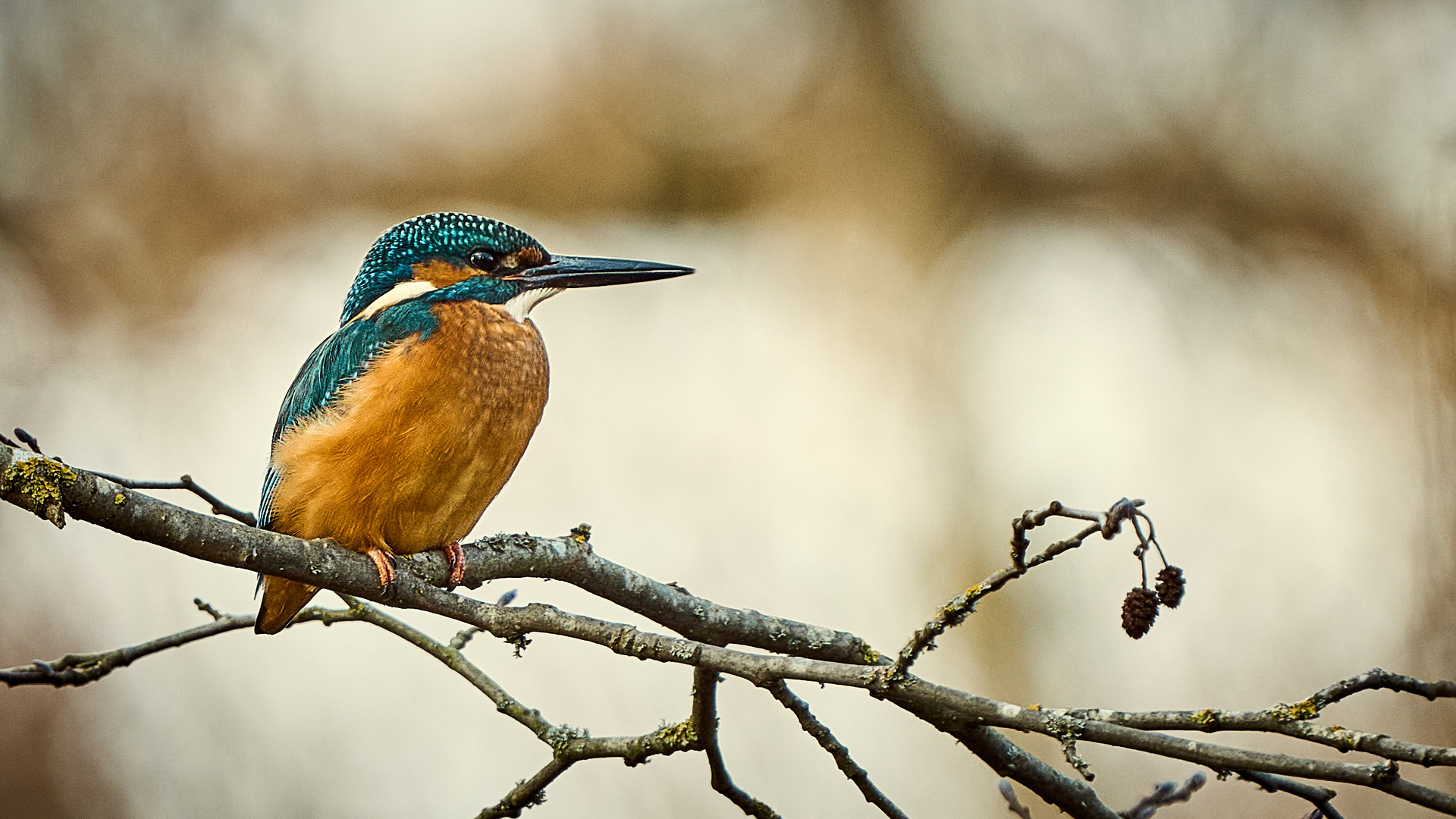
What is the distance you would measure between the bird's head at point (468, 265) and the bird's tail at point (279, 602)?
56 centimetres

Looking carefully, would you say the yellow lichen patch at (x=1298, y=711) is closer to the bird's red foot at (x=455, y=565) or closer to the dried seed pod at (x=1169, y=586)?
the dried seed pod at (x=1169, y=586)

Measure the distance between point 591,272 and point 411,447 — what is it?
1.72 ft

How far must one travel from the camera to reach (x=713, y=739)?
1750 mm

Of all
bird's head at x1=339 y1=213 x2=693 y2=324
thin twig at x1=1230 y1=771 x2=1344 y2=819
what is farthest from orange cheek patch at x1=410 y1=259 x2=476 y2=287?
thin twig at x1=1230 y1=771 x2=1344 y2=819

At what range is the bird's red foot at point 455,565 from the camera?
6.61 ft

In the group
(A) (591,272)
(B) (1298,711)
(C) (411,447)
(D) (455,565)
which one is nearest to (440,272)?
(A) (591,272)

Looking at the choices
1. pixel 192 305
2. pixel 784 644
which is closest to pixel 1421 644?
pixel 784 644

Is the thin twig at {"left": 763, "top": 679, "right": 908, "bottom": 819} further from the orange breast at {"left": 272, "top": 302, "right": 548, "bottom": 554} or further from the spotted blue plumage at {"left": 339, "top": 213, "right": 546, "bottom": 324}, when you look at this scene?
the spotted blue plumage at {"left": 339, "top": 213, "right": 546, "bottom": 324}

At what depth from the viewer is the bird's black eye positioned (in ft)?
8.10

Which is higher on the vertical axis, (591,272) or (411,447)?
(591,272)

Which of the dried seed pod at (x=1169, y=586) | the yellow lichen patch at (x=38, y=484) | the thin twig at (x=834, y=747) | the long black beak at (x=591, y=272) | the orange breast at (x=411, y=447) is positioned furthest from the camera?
the long black beak at (x=591, y=272)

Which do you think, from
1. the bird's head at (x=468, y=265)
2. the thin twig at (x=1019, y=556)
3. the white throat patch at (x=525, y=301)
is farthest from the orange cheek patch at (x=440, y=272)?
the thin twig at (x=1019, y=556)

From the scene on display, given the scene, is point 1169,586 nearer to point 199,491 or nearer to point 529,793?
point 529,793

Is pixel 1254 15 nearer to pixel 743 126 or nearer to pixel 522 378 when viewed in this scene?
pixel 743 126
